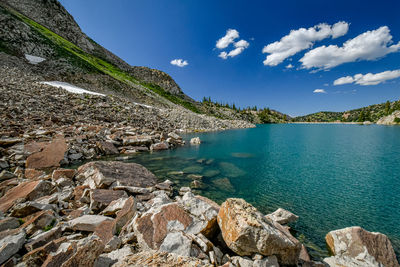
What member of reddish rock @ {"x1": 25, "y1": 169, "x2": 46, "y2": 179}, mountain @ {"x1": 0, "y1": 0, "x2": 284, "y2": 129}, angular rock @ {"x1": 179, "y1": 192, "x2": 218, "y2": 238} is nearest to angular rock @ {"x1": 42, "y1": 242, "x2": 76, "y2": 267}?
angular rock @ {"x1": 179, "y1": 192, "x2": 218, "y2": 238}

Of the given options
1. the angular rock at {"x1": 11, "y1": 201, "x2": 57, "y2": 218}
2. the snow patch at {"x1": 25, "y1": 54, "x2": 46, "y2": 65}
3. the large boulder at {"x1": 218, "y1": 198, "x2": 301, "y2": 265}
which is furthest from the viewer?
the snow patch at {"x1": 25, "y1": 54, "x2": 46, "y2": 65}

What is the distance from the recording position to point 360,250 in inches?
232

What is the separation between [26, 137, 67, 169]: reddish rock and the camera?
12812 mm

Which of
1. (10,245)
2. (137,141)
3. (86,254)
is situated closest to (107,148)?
(137,141)

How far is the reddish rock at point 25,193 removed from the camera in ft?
22.4

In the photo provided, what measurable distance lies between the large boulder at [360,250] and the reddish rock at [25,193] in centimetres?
1199

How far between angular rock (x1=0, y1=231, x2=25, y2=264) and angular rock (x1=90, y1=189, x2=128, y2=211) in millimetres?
2809

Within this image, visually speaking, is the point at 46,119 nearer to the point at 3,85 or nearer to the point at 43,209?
the point at 3,85

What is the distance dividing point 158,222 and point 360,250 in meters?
7.21

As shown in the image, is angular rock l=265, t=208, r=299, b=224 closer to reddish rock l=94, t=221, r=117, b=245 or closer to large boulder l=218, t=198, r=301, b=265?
large boulder l=218, t=198, r=301, b=265

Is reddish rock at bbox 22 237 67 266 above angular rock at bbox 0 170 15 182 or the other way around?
above

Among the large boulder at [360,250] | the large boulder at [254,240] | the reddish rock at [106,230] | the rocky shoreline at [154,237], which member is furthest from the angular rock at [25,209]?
the large boulder at [360,250]

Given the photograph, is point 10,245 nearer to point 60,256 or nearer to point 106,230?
point 60,256

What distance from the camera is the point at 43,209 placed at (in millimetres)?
6082
